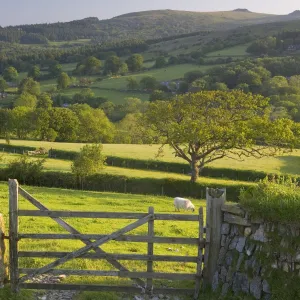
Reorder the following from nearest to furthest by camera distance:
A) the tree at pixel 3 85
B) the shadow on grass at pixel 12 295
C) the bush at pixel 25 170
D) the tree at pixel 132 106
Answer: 1. the shadow on grass at pixel 12 295
2. the bush at pixel 25 170
3. the tree at pixel 132 106
4. the tree at pixel 3 85

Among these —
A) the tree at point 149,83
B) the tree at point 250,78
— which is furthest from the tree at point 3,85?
the tree at point 250,78

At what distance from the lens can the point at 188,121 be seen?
4094 centimetres

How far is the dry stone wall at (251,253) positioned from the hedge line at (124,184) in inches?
1175

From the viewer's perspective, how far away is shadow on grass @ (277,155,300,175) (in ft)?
164

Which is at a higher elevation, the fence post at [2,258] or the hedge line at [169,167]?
the fence post at [2,258]

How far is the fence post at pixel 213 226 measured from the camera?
11367 millimetres

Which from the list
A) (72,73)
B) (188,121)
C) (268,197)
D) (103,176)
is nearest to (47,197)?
(103,176)

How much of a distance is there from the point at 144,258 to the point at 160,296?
1.25 m

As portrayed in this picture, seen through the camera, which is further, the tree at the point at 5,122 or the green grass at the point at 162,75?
the green grass at the point at 162,75

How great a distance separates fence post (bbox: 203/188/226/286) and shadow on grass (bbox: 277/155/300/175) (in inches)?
1564

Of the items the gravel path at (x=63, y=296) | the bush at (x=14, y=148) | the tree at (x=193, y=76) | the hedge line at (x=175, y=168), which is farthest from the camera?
the tree at (x=193, y=76)

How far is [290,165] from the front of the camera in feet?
175

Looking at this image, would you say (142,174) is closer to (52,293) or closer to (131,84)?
(52,293)

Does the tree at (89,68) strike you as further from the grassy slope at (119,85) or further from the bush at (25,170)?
the bush at (25,170)
